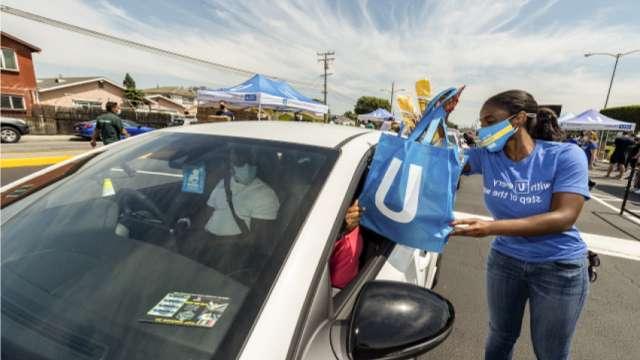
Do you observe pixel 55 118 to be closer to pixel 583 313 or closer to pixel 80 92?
pixel 80 92

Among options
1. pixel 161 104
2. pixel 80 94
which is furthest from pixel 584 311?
pixel 161 104

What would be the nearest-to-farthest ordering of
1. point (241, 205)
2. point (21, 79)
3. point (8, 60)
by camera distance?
point (241, 205) → point (8, 60) → point (21, 79)

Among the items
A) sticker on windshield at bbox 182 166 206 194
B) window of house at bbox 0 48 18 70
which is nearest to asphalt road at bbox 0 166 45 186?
sticker on windshield at bbox 182 166 206 194

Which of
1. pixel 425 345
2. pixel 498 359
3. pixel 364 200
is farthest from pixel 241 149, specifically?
pixel 498 359

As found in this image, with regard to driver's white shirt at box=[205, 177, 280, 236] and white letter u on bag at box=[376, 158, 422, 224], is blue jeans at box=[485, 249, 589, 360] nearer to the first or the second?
white letter u on bag at box=[376, 158, 422, 224]

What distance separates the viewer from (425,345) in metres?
1.03

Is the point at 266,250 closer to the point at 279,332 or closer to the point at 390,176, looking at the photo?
the point at 279,332

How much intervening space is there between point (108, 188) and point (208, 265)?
0.90 m

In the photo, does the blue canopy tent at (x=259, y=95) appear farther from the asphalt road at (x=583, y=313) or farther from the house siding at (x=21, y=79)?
the house siding at (x=21, y=79)

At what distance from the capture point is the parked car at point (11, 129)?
16241mm

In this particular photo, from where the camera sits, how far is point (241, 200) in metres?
1.44

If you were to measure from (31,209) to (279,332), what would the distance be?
137cm

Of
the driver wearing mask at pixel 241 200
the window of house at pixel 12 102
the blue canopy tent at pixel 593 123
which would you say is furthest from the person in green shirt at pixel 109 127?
the window of house at pixel 12 102

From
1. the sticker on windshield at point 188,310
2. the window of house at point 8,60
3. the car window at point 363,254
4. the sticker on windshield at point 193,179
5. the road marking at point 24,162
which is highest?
the window of house at point 8,60
